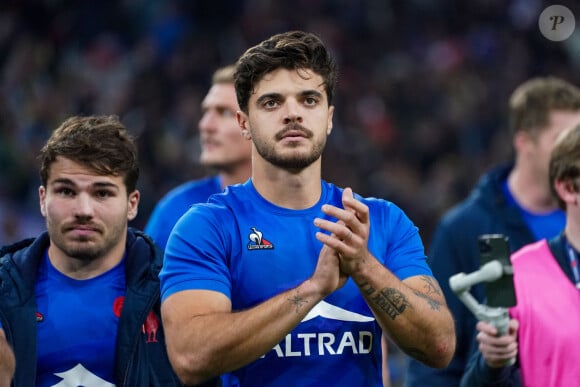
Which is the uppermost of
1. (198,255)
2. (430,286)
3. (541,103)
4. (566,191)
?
(541,103)

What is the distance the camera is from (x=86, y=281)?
4.18 m

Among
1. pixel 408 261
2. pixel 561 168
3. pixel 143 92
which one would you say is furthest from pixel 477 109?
pixel 408 261

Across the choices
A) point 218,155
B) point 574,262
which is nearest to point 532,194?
point 574,262

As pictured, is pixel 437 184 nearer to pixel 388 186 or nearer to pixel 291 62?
pixel 388 186

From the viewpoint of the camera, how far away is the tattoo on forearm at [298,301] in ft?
11.3

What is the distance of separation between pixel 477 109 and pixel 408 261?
9.35 meters

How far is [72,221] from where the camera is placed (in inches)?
163

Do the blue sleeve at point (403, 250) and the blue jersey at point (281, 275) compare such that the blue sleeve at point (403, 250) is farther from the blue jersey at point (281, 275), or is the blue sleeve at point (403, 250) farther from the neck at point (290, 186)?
the neck at point (290, 186)

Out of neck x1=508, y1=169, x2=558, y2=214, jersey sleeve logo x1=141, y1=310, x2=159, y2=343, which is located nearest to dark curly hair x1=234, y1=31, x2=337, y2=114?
jersey sleeve logo x1=141, y1=310, x2=159, y2=343

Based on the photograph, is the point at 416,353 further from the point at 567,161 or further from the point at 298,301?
the point at 567,161

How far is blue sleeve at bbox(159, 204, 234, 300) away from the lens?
361cm

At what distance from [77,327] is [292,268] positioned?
2.97 ft

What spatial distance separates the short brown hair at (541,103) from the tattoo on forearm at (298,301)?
120 inches

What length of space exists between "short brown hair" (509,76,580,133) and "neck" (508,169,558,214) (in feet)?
1.09
